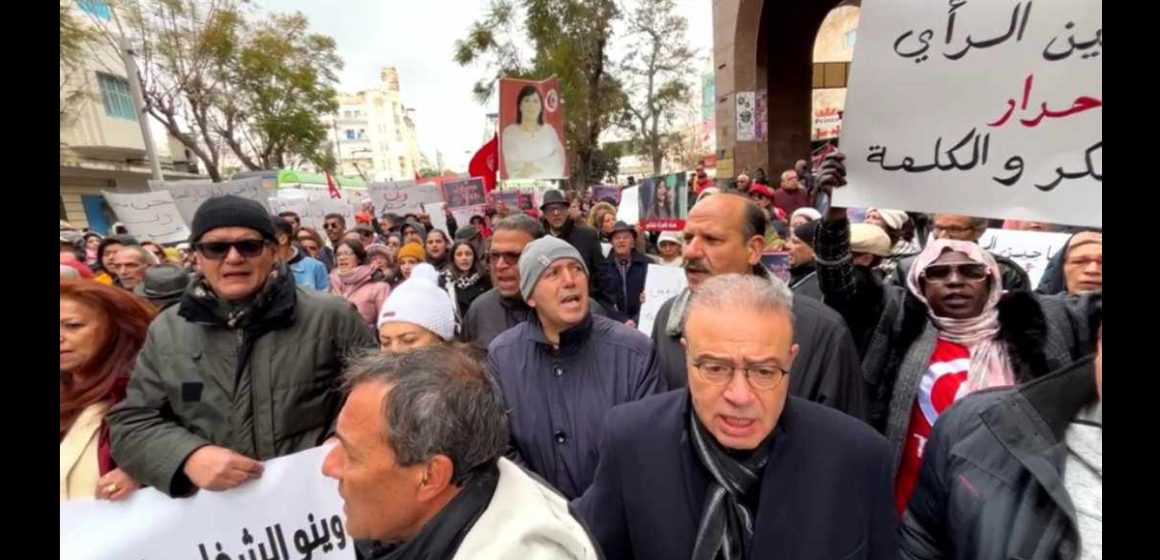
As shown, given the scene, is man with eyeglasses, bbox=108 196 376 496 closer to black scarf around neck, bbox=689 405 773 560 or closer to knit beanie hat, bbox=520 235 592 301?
knit beanie hat, bbox=520 235 592 301

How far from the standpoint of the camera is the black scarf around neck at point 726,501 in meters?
1.21

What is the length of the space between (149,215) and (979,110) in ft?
31.9

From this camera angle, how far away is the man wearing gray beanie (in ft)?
6.35

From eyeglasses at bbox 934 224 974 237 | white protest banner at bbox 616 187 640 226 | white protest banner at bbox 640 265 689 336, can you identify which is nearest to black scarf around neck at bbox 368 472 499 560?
eyeglasses at bbox 934 224 974 237

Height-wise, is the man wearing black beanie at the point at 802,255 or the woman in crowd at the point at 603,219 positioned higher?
the woman in crowd at the point at 603,219

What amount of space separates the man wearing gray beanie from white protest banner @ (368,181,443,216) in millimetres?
10031

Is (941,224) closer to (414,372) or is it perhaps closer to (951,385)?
(951,385)

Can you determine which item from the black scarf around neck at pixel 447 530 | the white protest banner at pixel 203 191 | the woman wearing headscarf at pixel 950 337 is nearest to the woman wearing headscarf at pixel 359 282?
the woman wearing headscarf at pixel 950 337

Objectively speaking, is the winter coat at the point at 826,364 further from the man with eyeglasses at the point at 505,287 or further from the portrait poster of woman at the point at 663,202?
the portrait poster of woman at the point at 663,202

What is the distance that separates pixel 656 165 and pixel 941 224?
70.3 feet

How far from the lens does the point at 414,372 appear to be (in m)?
1.21

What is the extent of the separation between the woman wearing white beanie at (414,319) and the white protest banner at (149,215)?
7.67 m

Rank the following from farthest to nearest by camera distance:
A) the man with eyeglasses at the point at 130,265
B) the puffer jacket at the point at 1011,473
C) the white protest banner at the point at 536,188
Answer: the white protest banner at the point at 536,188 → the man with eyeglasses at the point at 130,265 → the puffer jacket at the point at 1011,473

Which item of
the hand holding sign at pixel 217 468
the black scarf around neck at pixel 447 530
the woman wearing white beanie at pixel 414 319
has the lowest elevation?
the hand holding sign at pixel 217 468
